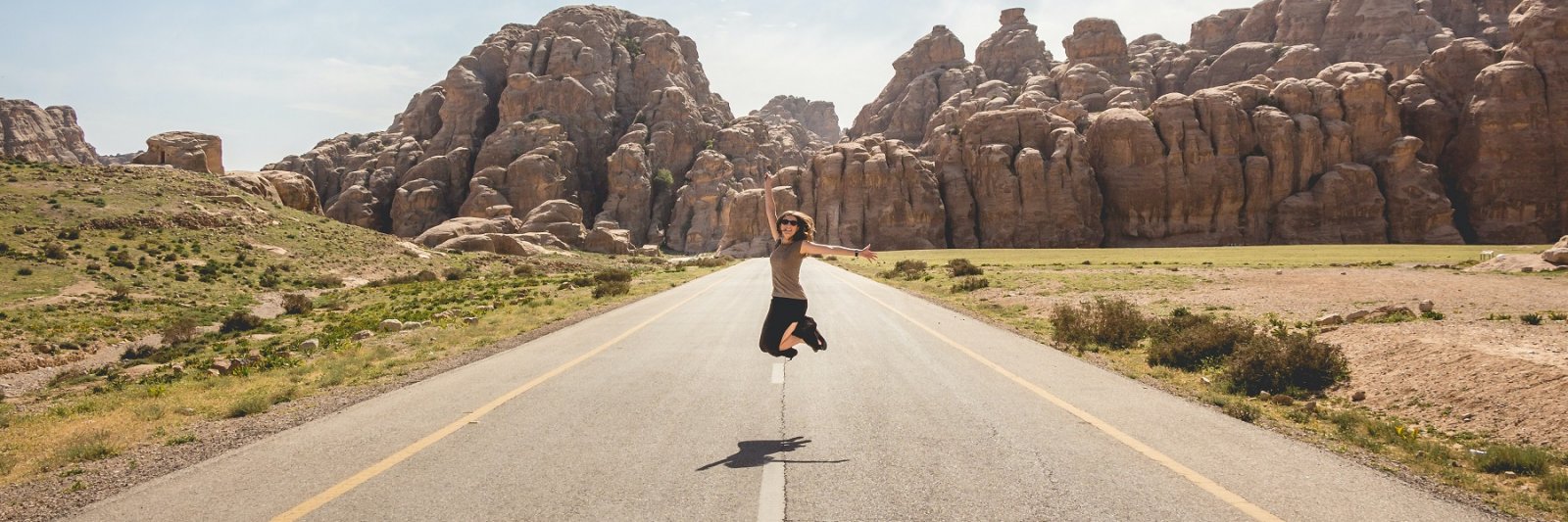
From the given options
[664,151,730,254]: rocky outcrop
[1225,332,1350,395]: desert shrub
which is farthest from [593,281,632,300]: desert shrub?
[664,151,730,254]: rocky outcrop

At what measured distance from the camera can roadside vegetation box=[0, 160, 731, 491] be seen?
941 cm

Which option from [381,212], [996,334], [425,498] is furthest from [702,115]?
[425,498]

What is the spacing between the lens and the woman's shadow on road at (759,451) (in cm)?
577

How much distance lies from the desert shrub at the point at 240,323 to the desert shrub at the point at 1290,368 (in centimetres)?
2643

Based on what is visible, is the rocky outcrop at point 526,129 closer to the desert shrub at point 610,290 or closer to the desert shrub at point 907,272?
the desert shrub at point 907,272

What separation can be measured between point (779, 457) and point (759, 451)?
0.28 m

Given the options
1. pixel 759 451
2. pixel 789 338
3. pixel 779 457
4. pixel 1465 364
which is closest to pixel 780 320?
pixel 789 338

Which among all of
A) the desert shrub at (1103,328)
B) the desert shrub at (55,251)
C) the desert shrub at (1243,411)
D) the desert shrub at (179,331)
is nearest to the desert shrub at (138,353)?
the desert shrub at (179,331)

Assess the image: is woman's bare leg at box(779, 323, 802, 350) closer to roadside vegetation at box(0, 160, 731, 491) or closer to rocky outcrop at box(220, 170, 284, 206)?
roadside vegetation at box(0, 160, 731, 491)

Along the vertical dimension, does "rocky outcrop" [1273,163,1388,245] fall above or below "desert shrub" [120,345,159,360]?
above

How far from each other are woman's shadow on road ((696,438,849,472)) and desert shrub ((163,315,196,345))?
20911 mm

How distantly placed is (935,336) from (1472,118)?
100 metres

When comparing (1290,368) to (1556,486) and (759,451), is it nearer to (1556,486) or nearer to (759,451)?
(1556,486)

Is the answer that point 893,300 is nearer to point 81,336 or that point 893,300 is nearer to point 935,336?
point 935,336
